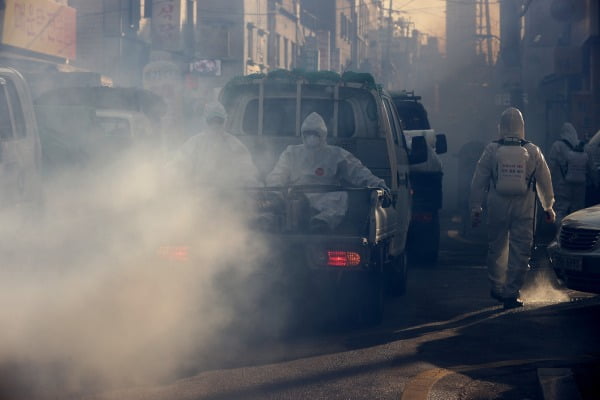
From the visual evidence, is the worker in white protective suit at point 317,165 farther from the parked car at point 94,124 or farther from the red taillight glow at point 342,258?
the parked car at point 94,124

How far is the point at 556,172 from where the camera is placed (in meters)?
14.6

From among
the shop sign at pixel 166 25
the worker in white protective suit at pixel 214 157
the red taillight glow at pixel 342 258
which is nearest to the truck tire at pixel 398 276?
the worker in white protective suit at pixel 214 157

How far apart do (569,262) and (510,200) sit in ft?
3.86

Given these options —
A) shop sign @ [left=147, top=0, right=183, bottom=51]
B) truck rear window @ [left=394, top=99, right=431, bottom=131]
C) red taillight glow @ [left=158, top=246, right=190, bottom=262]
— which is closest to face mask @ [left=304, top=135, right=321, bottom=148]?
red taillight glow @ [left=158, top=246, right=190, bottom=262]

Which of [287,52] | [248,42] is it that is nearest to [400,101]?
[248,42]

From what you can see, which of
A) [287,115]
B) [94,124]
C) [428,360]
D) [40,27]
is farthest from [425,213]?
[40,27]

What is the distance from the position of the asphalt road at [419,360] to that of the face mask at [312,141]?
1.66 metres

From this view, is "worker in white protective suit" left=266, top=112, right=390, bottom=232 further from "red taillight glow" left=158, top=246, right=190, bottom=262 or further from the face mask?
"red taillight glow" left=158, top=246, right=190, bottom=262

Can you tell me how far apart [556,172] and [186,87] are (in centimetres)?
3469

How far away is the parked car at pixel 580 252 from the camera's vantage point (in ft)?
28.3

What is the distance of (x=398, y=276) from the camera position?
10.5 meters

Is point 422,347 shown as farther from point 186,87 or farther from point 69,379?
point 186,87

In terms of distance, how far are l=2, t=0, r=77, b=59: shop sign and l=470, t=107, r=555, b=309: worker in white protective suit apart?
18000 millimetres

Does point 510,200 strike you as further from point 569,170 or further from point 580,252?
point 569,170
